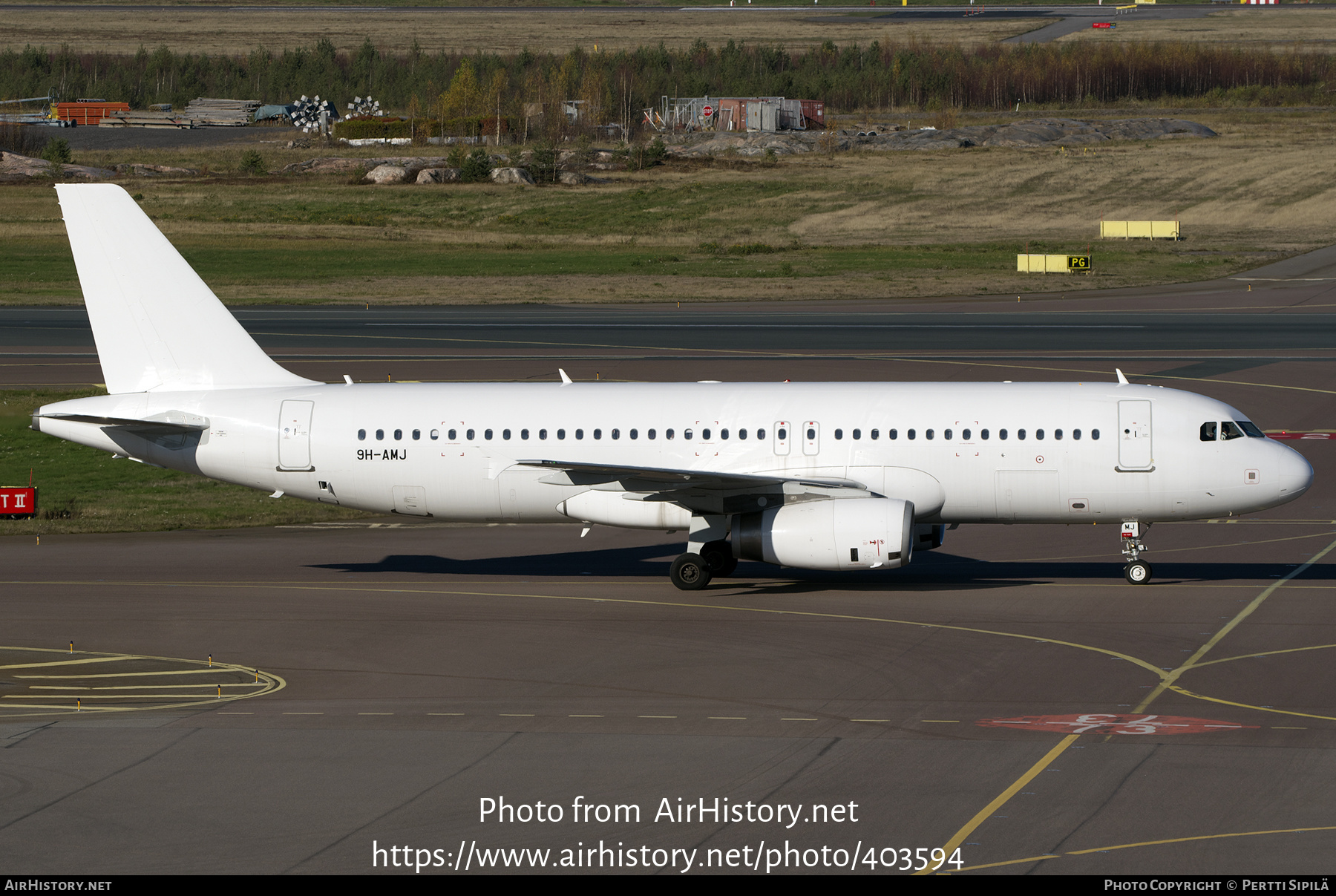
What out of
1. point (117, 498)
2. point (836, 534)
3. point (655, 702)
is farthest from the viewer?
point (117, 498)

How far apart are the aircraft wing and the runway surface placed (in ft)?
7.20

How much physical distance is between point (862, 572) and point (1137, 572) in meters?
6.53

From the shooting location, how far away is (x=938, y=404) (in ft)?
111

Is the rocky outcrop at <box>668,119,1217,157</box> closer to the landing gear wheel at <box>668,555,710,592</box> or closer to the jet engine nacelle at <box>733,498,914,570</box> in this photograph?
the landing gear wheel at <box>668,555,710,592</box>

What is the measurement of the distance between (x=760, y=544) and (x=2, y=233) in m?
110

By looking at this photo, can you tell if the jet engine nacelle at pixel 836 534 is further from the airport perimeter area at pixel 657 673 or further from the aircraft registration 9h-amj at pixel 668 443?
the airport perimeter area at pixel 657 673

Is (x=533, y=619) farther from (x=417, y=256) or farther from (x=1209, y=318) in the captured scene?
(x=417, y=256)

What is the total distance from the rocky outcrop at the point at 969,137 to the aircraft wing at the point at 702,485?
141 meters

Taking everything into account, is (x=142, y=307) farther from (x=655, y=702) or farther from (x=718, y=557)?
(x=655, y=702)

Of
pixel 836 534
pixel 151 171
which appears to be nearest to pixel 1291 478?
pixel 836 534

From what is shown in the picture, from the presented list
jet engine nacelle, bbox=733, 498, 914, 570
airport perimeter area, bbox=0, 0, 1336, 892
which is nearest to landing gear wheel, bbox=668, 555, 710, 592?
airport perimeter area, bbox=0, 0, 1336, 892

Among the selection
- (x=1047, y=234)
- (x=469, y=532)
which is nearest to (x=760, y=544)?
(x=469, y=532)

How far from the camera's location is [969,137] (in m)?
170

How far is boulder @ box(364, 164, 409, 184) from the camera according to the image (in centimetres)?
15638
